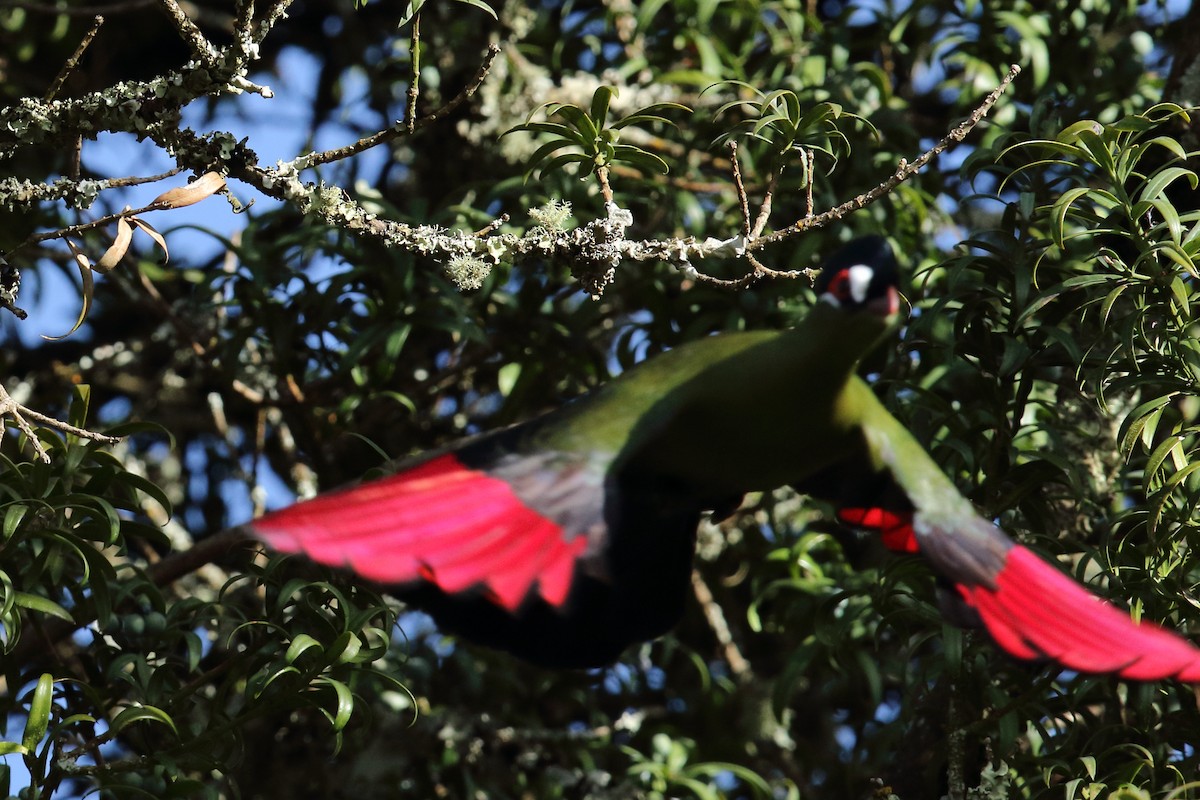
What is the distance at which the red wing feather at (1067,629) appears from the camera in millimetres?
1437

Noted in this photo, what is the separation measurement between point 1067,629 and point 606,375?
1465mm

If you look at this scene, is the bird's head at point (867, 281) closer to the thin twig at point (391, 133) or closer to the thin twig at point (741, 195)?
the thin twig at point (741, 195)

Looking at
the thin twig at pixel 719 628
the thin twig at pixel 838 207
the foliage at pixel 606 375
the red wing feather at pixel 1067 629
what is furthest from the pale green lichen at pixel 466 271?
the thin twig at pixel 719 628

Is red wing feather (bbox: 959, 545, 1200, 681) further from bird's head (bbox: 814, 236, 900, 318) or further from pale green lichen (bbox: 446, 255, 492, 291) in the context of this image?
pale green lichen (bbox: 446, 255, 492, 291)

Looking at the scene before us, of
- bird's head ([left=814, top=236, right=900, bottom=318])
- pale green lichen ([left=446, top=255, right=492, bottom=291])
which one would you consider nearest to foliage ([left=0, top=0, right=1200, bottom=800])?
pale green lichen ([left=446, top=255, right=492, bottom=291])

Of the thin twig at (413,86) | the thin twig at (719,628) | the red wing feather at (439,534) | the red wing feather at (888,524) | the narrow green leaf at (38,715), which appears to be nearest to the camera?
the red wing feather at (439,534)

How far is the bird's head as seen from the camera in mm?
→ 1416

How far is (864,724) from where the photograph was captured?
3.12 metres

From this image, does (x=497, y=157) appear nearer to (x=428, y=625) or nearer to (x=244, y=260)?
(x=244, y=260)

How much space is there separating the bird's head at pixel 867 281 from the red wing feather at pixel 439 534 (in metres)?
0.35

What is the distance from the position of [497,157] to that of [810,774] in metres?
1.59

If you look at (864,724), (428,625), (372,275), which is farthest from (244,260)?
(864,724)

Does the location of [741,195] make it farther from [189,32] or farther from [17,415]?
[17,415]

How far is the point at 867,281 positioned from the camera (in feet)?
4.65
